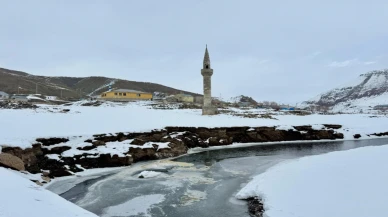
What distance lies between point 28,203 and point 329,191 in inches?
433

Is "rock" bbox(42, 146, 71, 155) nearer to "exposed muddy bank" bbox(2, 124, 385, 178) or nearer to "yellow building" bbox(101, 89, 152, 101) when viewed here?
"exposed muddy bank" bbox(2, 124, 385, 178)

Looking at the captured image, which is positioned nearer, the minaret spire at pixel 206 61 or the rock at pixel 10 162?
the rock at pixel 10 162

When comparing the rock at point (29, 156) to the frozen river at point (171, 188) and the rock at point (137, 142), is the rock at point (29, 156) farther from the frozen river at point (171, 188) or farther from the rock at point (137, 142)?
the rock at point (137, 142)

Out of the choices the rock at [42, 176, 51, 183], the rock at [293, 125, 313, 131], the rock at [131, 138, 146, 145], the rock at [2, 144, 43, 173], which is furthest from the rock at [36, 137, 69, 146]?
the rock at [293, 125, 313, 131]

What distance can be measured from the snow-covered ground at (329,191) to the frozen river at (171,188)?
1514mm

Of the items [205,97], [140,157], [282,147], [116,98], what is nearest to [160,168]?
[140,157]

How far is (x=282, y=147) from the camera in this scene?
113 ft

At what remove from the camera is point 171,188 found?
17203 millimetres

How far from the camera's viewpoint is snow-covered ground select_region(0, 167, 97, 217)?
781 cm

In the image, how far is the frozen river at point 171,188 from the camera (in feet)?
45.1

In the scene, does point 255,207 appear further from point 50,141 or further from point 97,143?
point 50,141

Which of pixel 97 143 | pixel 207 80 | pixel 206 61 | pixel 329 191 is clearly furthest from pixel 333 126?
pixel 329 191

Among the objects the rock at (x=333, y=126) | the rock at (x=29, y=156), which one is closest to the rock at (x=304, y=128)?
the rock at (x=333, y=126)

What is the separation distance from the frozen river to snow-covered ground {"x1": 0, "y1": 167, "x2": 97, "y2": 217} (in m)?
3.63
